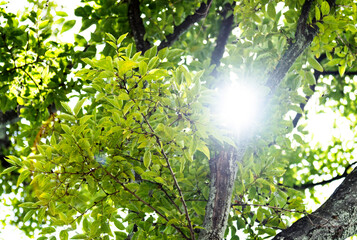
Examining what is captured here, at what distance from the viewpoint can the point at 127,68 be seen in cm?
173

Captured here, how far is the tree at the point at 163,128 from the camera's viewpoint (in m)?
2.02

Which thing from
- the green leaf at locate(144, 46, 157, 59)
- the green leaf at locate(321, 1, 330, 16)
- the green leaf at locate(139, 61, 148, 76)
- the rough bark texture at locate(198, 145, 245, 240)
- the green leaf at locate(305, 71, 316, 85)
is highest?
the green leaf at locate(321, 1, 330, 16)

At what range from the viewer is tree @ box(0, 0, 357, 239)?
2016 mm

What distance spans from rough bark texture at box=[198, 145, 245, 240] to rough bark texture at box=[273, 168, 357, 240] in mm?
401

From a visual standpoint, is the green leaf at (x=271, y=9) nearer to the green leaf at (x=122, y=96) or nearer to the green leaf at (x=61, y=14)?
the green leaf at (x=122, y=96)

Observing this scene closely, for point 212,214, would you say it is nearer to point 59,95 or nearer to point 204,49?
point 59,95

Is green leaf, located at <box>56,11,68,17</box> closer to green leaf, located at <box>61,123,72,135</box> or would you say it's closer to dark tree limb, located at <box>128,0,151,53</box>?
dark tree limb, located at <box>128,0,151,53</box>

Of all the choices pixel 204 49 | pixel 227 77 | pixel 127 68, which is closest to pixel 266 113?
pixel 227 77

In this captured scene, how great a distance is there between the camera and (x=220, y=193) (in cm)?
247

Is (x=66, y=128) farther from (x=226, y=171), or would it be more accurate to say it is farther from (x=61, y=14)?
(x=61, y=14)

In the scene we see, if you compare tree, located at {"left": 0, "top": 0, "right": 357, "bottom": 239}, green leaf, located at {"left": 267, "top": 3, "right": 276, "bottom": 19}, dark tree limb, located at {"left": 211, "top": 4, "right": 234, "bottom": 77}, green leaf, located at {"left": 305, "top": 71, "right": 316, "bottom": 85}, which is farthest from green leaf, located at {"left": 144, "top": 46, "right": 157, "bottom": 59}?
dark tree limb, located at {"left": 211, "top": 4, "right": 234, "bottom": 77}

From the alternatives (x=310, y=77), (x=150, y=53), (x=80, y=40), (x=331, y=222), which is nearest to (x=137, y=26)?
(x=80, y=40)

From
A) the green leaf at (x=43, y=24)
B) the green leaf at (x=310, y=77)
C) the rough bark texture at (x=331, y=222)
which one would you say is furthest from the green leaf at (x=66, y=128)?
the green leaf at (x=310, y=77)

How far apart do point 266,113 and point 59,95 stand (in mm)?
2295
